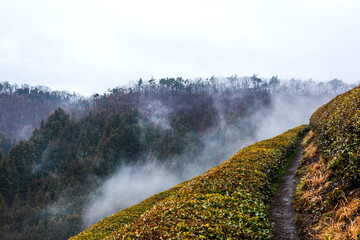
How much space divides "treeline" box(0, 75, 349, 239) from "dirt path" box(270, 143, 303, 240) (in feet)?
293

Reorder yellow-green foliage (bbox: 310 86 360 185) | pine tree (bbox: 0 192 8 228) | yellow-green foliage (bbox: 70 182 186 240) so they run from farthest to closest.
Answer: pine tree (bbox: 0 192 8 228) → yellow-green foliage (bbox: 70 182 186 240) → yellow-green foliage (bbox: 310 86 360 185)

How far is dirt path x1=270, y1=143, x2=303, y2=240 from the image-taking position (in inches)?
321

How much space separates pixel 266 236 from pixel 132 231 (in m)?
5.11

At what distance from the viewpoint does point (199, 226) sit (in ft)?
25.1

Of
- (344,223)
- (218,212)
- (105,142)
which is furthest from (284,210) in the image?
A: (105,142)

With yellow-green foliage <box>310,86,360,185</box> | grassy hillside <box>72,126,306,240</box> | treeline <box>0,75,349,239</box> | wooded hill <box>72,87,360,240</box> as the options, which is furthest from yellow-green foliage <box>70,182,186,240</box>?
treeline <box>0,75,349,239</box>

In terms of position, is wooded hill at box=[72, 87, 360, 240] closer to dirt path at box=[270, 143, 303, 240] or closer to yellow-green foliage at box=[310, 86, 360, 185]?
yellow-green foliage at box=[310, 86, 360, 185]

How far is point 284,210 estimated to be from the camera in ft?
33.4

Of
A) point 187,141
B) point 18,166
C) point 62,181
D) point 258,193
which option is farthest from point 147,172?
point 258,193

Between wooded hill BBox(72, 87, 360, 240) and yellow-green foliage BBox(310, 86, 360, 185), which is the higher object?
yellow-green foliage BBox(310, 86, 360, 185)

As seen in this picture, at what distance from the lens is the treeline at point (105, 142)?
9456 cm

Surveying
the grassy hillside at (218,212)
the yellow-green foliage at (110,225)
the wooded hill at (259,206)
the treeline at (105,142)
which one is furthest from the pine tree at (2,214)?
the wooded hill at (259,206)

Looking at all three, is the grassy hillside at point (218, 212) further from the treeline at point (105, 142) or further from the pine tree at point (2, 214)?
the pine tree at point (2, 214)

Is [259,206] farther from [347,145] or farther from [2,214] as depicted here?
[2,214]
